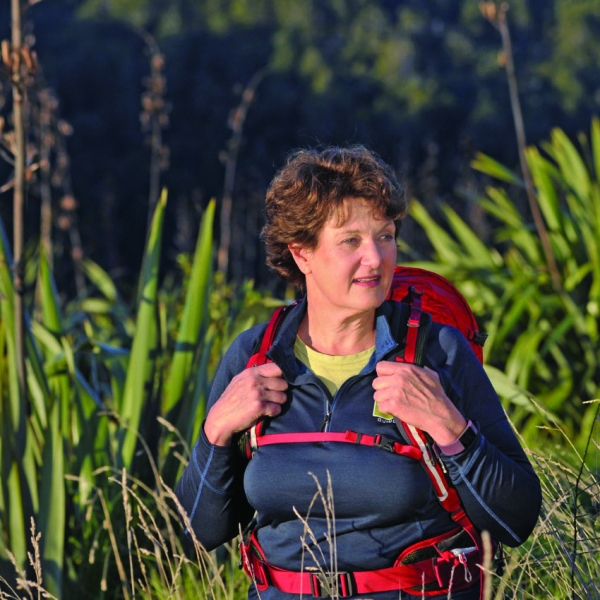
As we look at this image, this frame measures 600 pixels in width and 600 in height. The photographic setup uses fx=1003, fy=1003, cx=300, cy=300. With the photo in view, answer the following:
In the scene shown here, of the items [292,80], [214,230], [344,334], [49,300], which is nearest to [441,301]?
[344,334]

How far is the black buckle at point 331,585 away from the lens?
1.93m

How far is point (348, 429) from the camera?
2.01 meters

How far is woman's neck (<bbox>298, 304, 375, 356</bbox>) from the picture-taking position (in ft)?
7.04

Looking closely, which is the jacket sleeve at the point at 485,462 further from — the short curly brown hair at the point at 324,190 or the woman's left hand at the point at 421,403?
the short curly brown hair at the point at 324,190

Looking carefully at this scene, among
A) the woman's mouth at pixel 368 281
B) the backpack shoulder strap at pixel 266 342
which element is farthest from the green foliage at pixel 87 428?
the woman's mouth at pixel 368 281

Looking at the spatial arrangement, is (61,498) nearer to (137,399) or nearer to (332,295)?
(137,399)

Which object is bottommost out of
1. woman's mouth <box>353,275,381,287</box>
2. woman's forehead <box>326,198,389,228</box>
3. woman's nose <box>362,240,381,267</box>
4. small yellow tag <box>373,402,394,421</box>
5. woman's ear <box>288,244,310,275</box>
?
small yellow tag <box>373,402,394,421</box>

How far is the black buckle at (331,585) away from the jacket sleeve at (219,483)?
0.24m

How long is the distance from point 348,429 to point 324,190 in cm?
53

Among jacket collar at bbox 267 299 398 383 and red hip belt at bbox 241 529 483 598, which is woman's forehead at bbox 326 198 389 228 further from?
red hip belt at bbox 241 529 483 598

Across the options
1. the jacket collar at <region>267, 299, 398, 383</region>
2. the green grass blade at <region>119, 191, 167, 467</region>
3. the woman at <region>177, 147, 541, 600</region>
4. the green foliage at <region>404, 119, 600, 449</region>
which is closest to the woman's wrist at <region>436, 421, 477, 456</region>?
the woman at <region>177, 147, 541, 600</region>

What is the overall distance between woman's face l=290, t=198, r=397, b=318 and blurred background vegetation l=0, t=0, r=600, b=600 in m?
0.49

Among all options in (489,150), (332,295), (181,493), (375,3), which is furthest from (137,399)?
(375,3)

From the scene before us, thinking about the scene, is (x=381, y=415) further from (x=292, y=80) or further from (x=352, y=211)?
(x=292, y=80)
